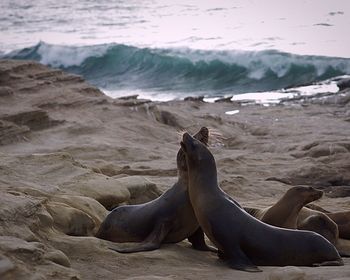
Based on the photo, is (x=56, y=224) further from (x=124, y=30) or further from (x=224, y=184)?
(x=124, y=30)

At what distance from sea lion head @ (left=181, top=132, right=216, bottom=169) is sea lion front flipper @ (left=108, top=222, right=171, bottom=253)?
1.50 feet

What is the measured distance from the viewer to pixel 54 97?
12203 mm

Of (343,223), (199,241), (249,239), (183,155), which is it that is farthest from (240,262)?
(343,223)

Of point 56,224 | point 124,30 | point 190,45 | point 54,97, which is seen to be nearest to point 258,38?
point 190,45

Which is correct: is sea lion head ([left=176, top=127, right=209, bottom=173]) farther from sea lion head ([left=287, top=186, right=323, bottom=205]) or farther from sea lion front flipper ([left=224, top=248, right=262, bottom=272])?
sea lion front flipper ([left=224, top=248, right=262, bottom=272])

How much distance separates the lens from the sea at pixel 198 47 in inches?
Answer: 812

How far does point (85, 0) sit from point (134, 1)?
3.34m

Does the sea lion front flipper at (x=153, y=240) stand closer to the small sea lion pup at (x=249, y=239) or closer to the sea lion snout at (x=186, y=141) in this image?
the small sea lion pup at (x=249, y=239)

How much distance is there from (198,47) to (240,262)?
19822mm

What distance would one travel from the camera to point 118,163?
31.9ft

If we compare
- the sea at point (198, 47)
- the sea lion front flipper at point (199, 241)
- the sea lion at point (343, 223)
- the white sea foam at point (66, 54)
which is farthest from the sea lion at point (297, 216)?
the white sea foam at point (66, 54)

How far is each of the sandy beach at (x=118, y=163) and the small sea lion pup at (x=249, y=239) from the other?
0.15 meters

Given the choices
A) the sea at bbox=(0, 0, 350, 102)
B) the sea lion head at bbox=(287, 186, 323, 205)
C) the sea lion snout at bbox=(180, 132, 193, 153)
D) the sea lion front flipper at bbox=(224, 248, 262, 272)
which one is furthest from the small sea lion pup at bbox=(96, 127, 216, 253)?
the sea at bbox=(0, 0, 350, 102)

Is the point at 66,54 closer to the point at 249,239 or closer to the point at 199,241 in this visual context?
the point at 199,241
